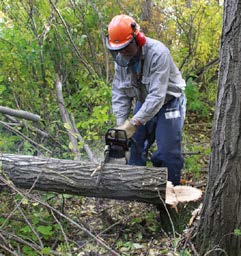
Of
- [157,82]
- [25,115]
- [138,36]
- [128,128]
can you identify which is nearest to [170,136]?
[128,128]

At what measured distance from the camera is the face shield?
321 cm

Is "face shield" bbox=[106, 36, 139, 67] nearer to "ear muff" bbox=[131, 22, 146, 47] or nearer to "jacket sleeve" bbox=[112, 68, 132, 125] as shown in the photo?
"ear muff" bbox=[131, 22, 146, 47]

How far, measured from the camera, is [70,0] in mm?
5238

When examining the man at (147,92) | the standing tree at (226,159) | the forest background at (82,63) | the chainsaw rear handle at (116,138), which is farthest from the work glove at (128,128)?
the standing tree at (226,159)

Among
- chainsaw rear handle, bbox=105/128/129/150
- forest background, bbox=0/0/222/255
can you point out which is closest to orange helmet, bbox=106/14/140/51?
chainsaw rear handle, bbox=105/128/129/150

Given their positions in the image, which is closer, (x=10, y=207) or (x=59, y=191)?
(x=59, y=191)

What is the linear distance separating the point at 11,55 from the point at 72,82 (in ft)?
4.01

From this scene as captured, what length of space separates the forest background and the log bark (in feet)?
2.22

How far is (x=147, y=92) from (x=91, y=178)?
1.02 meters

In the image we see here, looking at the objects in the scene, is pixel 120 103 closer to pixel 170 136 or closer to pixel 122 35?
pixel 170 136

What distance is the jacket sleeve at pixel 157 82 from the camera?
3.29 metres

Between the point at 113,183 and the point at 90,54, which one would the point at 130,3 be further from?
the point at 113,183

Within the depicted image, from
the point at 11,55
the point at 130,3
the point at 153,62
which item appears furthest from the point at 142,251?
the point at 130,3

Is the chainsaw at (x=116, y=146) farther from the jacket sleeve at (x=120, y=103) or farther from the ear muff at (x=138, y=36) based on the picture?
the ear muff at (x=138, y=36)
